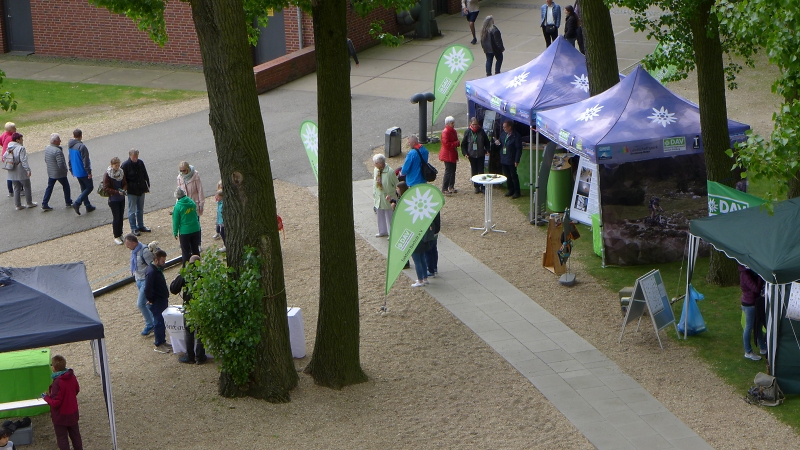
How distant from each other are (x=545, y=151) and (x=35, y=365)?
9.32m

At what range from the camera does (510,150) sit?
16844 mm

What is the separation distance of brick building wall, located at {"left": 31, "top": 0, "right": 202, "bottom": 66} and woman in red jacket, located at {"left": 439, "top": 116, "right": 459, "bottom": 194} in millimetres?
12798

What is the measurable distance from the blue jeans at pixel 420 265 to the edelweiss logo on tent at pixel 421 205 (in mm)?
1503

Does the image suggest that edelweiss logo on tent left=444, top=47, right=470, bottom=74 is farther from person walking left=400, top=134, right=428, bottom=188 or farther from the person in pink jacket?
the person in pink jacket

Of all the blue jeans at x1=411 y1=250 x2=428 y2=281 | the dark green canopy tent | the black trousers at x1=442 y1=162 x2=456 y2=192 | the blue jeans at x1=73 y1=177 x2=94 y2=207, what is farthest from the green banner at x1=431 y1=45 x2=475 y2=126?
the dark green canopy tent

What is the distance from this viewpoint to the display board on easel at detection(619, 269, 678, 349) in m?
11.8

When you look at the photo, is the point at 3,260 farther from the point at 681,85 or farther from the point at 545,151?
the point at 681,85

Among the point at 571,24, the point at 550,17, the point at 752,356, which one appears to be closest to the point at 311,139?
the point at 752,356

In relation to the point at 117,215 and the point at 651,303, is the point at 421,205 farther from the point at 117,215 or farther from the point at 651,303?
the point at 117,215

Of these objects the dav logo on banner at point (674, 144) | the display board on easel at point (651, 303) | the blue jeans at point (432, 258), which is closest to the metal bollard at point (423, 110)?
the blue jeans at point (432, 258)

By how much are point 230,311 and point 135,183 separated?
245 inches

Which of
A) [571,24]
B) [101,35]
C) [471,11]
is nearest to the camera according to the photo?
[571,24]

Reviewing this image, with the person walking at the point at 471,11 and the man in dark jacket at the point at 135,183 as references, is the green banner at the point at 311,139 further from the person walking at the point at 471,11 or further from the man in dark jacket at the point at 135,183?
the person walking at the point at 471,11

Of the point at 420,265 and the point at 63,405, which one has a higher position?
the point at 63,405
